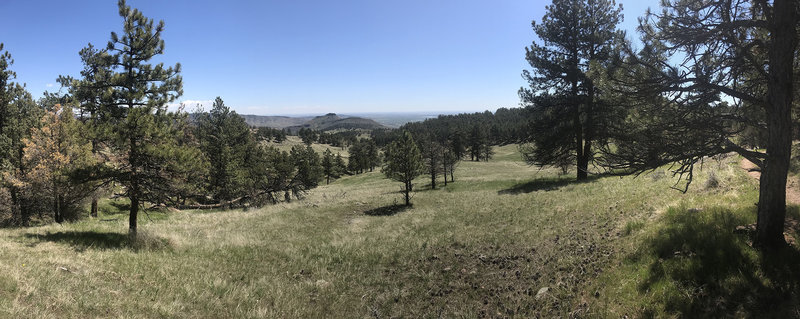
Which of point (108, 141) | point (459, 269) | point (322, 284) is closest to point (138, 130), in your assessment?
point (108, 141)

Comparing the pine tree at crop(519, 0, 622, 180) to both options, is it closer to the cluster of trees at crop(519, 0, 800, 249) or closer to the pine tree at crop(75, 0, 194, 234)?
the cluster of trees at crop(519, 0, 800, 249)

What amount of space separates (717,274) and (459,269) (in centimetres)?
594

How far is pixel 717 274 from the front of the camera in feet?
18.9

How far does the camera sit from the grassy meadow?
5.80 metres

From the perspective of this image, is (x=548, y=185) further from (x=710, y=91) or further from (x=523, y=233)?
(x=710, y=91)

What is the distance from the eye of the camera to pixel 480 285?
28.3 feet

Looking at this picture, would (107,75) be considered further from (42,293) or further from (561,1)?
(561,1)

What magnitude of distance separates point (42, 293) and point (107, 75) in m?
15.8

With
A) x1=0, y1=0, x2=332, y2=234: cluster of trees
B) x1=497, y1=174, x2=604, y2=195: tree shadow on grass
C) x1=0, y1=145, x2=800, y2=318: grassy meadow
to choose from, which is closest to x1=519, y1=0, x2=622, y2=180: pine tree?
x1=497, y1=174, x2=604, y2=195: tree shadow on grass

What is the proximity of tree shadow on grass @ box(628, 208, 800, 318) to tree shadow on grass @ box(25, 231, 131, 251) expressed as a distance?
53.8 feet

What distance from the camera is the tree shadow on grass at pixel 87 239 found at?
1117cm

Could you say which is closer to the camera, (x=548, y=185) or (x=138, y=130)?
(x=138, y=130)

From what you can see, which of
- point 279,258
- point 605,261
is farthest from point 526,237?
point 279,258

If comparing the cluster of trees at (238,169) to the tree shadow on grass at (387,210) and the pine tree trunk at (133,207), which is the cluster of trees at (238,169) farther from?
the pine tree trunk at (133,207)
